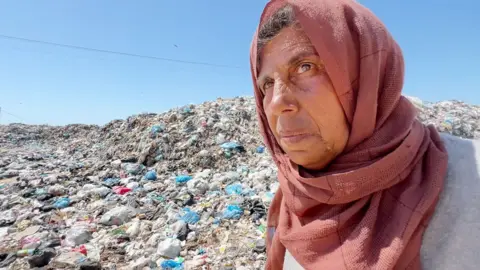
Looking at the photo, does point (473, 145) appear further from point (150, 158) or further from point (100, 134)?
point (100, 134)

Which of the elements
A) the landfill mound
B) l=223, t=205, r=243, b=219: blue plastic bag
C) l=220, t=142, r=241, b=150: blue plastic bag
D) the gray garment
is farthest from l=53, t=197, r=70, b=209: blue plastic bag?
the gray garment

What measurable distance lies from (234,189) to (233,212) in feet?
2.29

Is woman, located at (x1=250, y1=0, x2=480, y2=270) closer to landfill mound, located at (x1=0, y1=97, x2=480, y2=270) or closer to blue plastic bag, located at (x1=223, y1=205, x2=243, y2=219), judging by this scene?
landfill mound, located at (x1=0, y1=97, x2=480, y2=270)

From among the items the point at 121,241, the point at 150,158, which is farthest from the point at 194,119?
the point at 121,241

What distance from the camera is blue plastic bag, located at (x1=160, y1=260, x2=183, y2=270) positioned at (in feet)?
8.23

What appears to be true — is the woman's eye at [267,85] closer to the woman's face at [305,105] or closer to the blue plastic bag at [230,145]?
the woman's face at [305,105]

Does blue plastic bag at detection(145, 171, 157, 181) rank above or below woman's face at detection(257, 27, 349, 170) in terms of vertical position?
below

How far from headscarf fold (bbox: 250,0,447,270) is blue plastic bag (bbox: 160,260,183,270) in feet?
5.87

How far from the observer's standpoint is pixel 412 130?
3.13ft

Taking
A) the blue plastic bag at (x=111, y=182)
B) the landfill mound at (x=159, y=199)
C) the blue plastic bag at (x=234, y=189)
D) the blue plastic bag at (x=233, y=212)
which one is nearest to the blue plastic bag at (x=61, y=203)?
the landfill mound at (x=159, y=199)

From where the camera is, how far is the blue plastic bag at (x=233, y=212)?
3221mm

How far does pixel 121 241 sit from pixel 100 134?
845 cm

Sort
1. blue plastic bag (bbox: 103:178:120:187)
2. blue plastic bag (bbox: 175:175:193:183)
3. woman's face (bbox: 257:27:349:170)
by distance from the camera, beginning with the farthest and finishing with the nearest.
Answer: blue plastic bag (bbox: 103:178:120:187)
blue plastic bag (bbox: 175:175:193:183)
woman's face (bbox: 257:27:349:170)

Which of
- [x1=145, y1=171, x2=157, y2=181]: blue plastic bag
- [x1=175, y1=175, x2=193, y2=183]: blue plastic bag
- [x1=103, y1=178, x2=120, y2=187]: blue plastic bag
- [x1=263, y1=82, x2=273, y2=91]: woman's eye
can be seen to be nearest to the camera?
[x1=263, y1=82, x2=273, y2=91]: woman's eye
